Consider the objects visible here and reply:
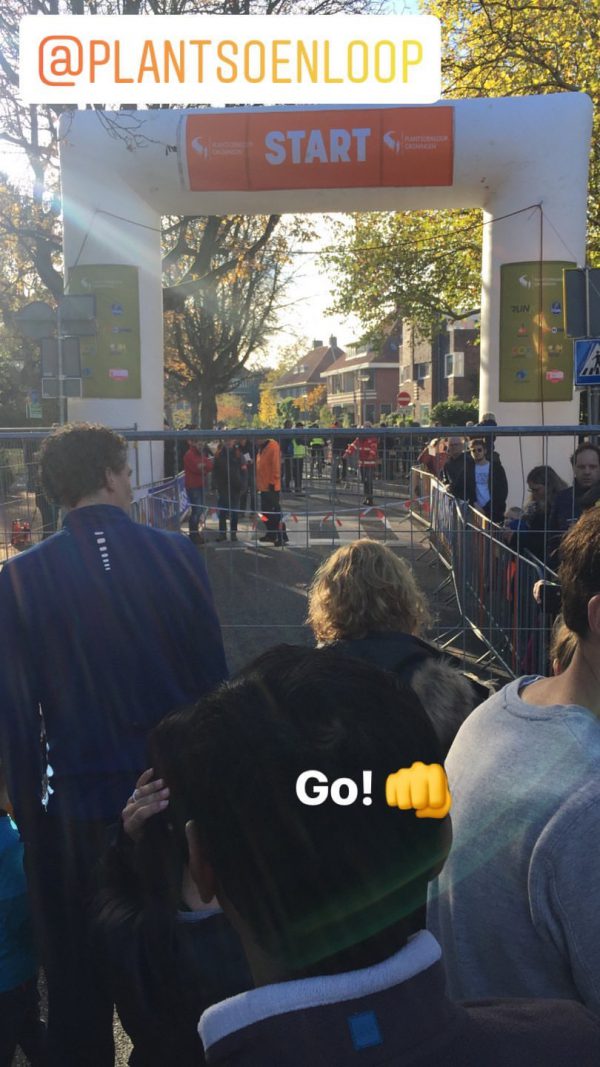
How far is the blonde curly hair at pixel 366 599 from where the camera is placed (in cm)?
259

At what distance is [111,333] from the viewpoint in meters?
9.73

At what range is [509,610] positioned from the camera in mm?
5344

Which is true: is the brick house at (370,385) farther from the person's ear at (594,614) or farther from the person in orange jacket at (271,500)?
the person's ear at (594,614)

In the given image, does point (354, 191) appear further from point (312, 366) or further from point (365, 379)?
point (312, 366)

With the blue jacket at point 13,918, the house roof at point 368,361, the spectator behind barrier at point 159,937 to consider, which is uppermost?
Answer: the house roof at point 368,361

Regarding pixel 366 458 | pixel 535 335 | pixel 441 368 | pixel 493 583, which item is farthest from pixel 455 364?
pixel 366 458

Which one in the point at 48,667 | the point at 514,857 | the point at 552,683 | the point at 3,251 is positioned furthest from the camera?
the point at 3,251

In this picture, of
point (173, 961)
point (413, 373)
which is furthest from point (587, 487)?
point (413, 373)

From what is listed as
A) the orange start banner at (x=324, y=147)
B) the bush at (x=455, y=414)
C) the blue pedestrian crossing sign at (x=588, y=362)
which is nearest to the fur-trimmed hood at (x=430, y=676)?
the blue pedestrian crossing sign at (x=588, y=362)

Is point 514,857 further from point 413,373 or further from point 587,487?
point 413,373

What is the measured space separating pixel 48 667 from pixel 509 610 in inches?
143

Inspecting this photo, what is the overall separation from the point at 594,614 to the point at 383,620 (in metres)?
1.23

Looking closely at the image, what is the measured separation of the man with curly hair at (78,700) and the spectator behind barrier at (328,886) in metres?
1.37

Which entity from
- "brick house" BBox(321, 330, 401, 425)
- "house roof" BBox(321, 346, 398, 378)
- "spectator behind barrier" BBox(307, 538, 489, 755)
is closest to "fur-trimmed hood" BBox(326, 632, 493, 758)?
"spectator behind barrier" BBox(307, 538, 489, 755)
